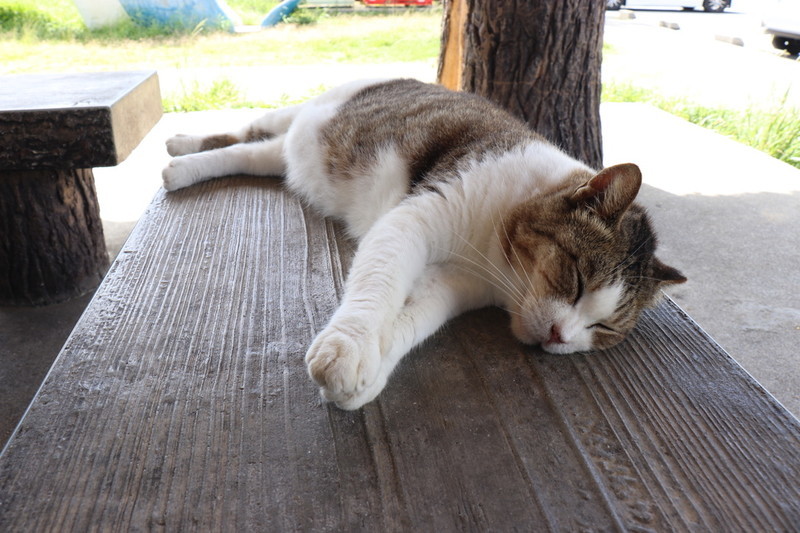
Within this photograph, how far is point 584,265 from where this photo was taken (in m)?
1.24

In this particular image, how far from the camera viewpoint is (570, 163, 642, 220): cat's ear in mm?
1239

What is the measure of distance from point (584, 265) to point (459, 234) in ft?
0.99

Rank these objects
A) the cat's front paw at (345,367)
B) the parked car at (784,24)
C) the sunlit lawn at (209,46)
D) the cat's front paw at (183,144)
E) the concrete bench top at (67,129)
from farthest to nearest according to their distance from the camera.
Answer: the parked car at (784,24), the sunlit lawn at (209,46), the cat's front paw at (183,144), the concrete bench top at (67,129), the cat's front paw at (345,367)

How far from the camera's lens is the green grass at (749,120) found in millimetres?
4840

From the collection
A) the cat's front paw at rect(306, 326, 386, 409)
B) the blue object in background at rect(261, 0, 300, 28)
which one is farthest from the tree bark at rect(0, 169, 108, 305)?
the blue object in background at rect(261, 0, 300, 28)

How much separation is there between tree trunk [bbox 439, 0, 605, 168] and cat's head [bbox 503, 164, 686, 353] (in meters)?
1.58

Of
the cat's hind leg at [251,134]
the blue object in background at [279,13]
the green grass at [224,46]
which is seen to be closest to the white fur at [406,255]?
the cat's hind leg at [251,134]

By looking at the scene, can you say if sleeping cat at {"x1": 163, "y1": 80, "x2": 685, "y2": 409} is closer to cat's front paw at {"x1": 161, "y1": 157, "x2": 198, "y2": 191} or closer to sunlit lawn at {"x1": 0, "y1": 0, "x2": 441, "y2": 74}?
cat's front paw at {"x1": 161, "y1": 157, "x2": 198, "y2": 191}

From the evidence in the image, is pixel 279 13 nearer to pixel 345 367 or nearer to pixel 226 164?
pixel 226 164

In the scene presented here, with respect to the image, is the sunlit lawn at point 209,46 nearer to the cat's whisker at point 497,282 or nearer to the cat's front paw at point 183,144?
the cat's front paw at point 183,144

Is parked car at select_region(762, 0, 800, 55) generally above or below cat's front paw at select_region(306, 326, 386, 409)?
above

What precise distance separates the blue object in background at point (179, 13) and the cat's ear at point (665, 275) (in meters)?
10.3

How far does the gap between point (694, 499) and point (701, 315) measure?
2.15m

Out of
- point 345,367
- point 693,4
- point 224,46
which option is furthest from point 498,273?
point 693,4
